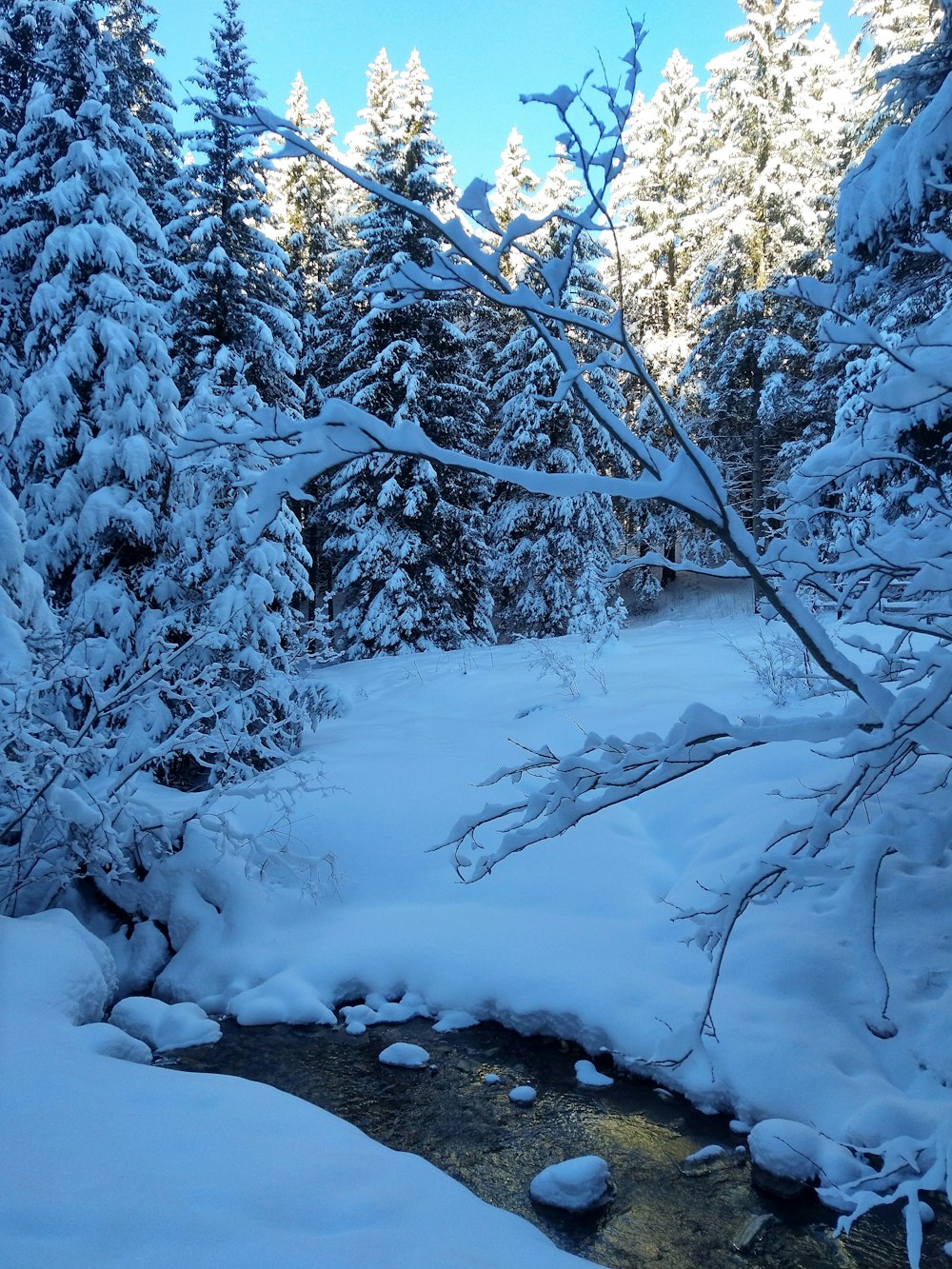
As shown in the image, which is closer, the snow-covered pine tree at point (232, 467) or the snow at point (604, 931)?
the snow at point (604, 931)

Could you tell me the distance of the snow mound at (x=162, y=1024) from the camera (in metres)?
4.53

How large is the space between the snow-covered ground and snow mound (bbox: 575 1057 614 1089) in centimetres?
13

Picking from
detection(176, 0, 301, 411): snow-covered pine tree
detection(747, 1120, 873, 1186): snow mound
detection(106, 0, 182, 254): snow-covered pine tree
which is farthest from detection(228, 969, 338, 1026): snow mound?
detection(106, 0, 182, 254): snow-covered pine tree

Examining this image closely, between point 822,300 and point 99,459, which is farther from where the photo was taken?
point 99,459

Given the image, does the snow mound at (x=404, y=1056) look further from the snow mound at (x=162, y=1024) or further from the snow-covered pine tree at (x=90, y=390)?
the snow-covered pine tree at (x=90, y=390)

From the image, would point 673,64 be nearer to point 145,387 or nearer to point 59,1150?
point 145,387

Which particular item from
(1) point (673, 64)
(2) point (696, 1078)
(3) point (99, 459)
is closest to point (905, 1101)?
(2) point (696, 1078)

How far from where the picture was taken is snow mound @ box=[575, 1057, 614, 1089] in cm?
415

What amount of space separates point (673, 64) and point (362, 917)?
24.9 m

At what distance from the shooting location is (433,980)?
198 inches

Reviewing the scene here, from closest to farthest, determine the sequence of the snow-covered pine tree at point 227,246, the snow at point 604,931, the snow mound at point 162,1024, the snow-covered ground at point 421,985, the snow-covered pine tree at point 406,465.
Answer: the snow-covered ground at point 421,985 → the snow at point 604,931 → the snow mound at point 162,1024 → the snow-covered pine tree at point 227,246 → the snow-covered pine tree at point 406,465

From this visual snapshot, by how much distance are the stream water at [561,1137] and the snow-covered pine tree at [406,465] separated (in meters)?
11.7

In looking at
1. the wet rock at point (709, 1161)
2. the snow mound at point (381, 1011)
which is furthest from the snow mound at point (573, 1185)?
the snow mound at point (381, 1011)

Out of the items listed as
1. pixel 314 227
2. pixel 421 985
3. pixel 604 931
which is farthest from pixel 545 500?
pixel 421 985
